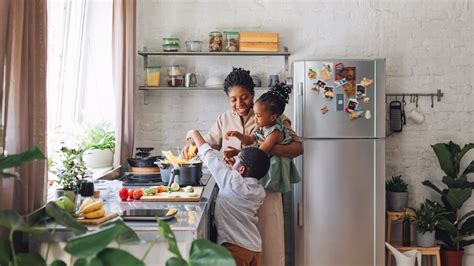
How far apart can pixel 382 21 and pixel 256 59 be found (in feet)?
3.52

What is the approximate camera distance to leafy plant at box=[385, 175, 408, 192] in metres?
4.27

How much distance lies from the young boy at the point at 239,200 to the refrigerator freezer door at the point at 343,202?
1.38 metres

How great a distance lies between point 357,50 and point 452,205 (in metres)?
1.42

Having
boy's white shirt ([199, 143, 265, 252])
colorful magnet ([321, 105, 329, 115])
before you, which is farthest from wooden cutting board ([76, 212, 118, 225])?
colorful magnet ([321, 105, 329, 115])

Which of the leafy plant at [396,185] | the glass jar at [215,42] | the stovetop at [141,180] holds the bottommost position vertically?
the leafy plant at [396,185]

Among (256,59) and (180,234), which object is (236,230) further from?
(256,59)

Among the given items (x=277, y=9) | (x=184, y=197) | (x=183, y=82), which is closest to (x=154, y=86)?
Answer: (x=183, y=82)

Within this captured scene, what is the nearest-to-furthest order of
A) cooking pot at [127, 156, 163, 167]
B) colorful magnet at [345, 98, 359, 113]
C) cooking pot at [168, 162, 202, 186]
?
1. cooking pot at [168, 162, 202, 186]
2. cooking pot at [127, 156, 163, 167]
3. colorful magnet at [345, 98, 359, 113]

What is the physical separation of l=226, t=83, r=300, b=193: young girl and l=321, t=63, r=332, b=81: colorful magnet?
2.95 feet

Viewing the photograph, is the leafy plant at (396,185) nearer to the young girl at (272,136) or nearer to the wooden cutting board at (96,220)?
the young girl at (272,136)

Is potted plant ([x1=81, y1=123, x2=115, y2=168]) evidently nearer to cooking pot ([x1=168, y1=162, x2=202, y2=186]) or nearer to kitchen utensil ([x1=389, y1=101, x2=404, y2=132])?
cooking pot ([x1=168, y1=162, x2=202, y2=186])

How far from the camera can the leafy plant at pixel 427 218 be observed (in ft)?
13.4

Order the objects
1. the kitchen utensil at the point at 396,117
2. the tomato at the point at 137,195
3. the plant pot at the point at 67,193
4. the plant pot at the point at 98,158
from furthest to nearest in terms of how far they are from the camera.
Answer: the kitchen utensil at the point at 396,117 < the plant pot at the point at 98,158 < the tomato at the point at 137,195 < the plant pot at the point at 67,193

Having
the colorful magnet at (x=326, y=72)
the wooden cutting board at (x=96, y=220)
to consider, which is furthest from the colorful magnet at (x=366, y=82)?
the wooden cutting board at (x=96, y=220)
